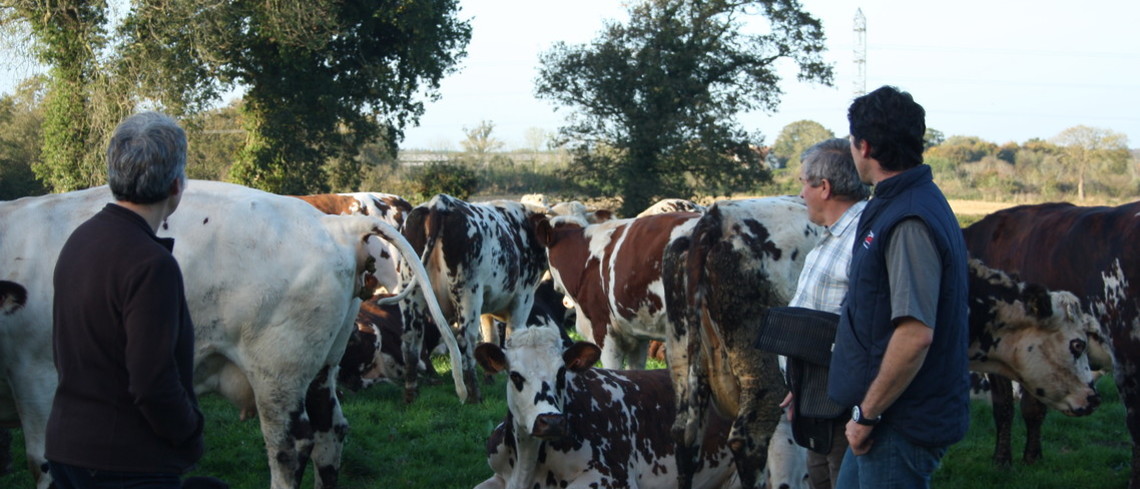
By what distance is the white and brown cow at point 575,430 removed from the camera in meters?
5.48

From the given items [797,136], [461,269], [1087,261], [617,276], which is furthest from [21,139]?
[797,136]

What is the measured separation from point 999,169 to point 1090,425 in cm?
5530

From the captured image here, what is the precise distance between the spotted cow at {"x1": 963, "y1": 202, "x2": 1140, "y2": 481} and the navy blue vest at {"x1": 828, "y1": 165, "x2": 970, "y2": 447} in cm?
388

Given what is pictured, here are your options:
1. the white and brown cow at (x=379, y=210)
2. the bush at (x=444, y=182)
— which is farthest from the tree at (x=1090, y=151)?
the white and brown cow at (x=379, y=210)

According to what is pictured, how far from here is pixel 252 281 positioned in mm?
5363

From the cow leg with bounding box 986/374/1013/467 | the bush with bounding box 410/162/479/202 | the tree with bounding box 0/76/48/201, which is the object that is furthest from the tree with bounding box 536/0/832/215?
the cow leg with bounding box 986/374/1013/467

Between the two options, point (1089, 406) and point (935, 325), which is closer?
point (935, 325)

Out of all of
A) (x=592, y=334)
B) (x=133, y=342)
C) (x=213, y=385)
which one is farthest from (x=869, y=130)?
(x=592, y=334)

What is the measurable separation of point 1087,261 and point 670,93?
95.2 feet

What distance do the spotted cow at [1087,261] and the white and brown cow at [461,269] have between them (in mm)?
4921

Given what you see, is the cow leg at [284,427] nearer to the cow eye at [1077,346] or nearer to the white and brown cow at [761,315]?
the white and brown cow at [761,315]

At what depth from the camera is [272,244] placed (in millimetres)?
5477

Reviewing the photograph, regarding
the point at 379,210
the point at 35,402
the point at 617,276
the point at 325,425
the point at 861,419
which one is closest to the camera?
the point at 861,419

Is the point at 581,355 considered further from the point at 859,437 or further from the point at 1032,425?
the point at 1032,425
